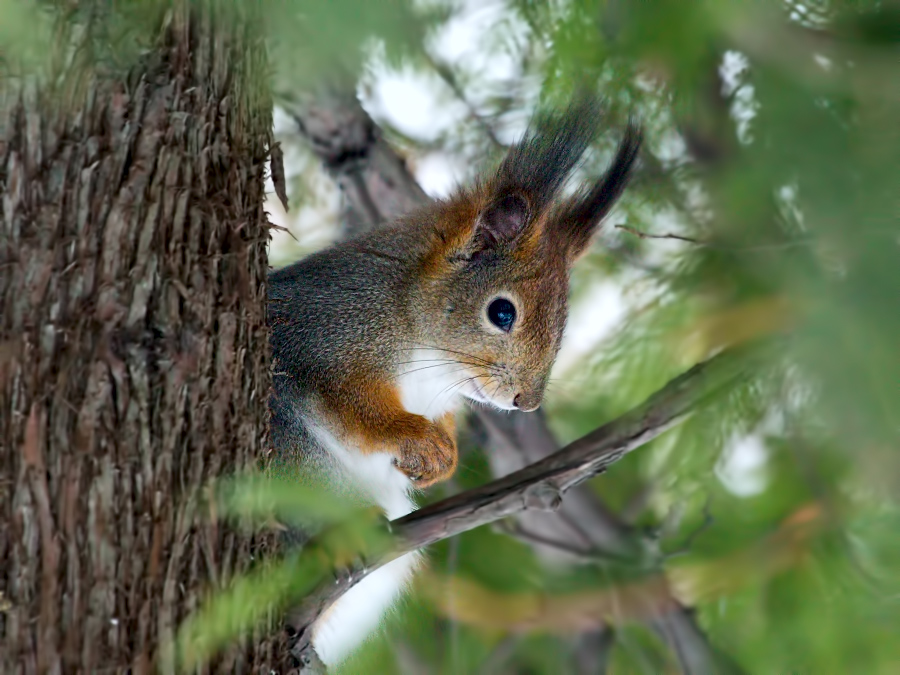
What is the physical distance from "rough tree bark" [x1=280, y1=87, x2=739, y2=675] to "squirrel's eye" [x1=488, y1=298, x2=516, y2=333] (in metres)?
0.50

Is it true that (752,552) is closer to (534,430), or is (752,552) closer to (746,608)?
(746,608)

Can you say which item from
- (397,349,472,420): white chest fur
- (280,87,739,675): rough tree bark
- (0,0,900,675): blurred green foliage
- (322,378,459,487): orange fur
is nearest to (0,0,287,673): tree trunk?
(0,0,900,675): blurred green foliage

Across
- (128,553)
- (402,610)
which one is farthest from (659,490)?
(128,553)

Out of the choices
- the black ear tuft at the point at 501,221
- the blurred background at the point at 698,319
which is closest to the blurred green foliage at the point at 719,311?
the blurred background at the point at 698,319

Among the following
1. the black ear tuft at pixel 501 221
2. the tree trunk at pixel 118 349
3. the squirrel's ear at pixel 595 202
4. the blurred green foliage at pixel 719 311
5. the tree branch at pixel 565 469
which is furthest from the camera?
the black ear tuft at pixel 501 221

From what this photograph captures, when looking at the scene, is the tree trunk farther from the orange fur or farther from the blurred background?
the orange fur

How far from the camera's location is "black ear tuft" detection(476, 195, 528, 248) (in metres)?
1.63

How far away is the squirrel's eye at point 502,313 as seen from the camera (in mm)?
1662

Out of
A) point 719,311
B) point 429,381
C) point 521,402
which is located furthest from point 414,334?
point 719,311

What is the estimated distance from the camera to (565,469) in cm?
134

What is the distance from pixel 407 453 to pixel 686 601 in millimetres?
783

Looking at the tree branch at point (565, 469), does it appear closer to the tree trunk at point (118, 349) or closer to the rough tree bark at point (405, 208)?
the tree trunk at point (118, 349)

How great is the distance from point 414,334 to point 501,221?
0.27 metres

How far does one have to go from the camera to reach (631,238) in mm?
1898
